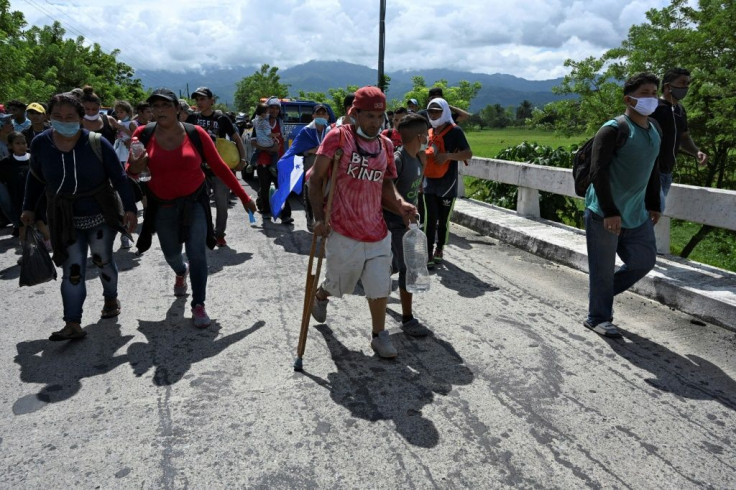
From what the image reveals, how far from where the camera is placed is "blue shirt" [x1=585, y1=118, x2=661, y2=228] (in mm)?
4492

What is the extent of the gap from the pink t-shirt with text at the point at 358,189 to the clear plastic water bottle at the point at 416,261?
1.39 feet

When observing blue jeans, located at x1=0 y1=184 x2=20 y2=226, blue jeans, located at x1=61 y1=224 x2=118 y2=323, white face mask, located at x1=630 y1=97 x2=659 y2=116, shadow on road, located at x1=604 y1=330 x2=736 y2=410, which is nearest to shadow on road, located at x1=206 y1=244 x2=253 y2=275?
blue jeans, located at x1=61 y1=224 x2=118 y2=323

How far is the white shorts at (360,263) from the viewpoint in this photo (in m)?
4.12

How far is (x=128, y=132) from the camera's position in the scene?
865 cm

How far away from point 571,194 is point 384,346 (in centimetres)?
449

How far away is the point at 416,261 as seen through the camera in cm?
458

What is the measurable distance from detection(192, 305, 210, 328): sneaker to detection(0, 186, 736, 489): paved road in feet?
0.22

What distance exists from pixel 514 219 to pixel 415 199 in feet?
13.2

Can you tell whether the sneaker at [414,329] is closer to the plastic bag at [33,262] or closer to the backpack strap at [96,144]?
the backpack strap at [96,144]

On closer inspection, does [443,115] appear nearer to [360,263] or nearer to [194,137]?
[194,137]

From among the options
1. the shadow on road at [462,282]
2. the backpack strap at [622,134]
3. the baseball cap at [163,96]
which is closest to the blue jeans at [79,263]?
the baseball cap at [163,96]

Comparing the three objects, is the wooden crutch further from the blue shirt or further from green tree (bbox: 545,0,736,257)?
green tree (bbox: 545,0,736,257)

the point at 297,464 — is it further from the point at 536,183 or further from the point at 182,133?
the point at 536,183

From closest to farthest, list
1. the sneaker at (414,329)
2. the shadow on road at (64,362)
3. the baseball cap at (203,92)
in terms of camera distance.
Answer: the shadow on road at (64,362) → the sneaker at (414,329) → the baseball cap at (203,92)
